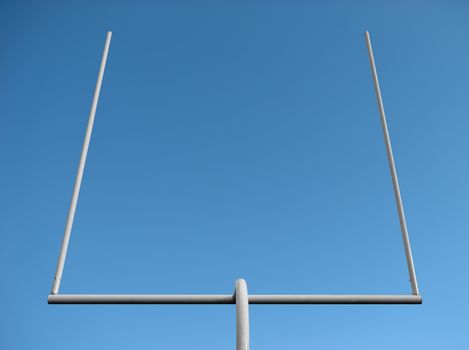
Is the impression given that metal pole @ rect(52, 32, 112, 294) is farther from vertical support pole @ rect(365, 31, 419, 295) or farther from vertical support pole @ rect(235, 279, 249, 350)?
vertical support pole @ rect(365, 31, 419, 295)

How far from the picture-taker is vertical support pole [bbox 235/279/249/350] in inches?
46.5

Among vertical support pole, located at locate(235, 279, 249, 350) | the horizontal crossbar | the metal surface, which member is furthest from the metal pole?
vertical support pole, located at locate(235, 279, 249, 350)

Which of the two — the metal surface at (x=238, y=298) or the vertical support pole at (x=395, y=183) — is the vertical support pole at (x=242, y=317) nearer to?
the metal surface at (x=238, y=298)

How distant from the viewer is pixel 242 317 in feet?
4.02

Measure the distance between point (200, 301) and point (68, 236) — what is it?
35.0 inches

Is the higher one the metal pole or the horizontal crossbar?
the metal pole

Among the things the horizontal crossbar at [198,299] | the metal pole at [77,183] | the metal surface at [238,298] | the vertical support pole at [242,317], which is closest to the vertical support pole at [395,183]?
the metal surface at [238,298]

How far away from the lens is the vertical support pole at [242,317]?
118 centimetres

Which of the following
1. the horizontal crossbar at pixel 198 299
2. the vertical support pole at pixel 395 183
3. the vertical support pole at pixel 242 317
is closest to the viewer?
the vertical support pole at pixel 242 317

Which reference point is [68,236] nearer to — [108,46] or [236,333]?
[236,333]

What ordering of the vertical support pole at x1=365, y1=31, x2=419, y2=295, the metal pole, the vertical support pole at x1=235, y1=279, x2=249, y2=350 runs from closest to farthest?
1. the vertical support pole at x1=235, y1=279, x2=249, y2=350
2. the metal pole
3. the vertical support pole at x1=365, y1=31, x2=419, y2=295

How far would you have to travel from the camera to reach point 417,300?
5.74ft

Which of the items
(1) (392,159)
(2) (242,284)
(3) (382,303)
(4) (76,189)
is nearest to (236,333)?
(2) (242,284)

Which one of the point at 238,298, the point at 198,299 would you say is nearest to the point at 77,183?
the point at 198,299
